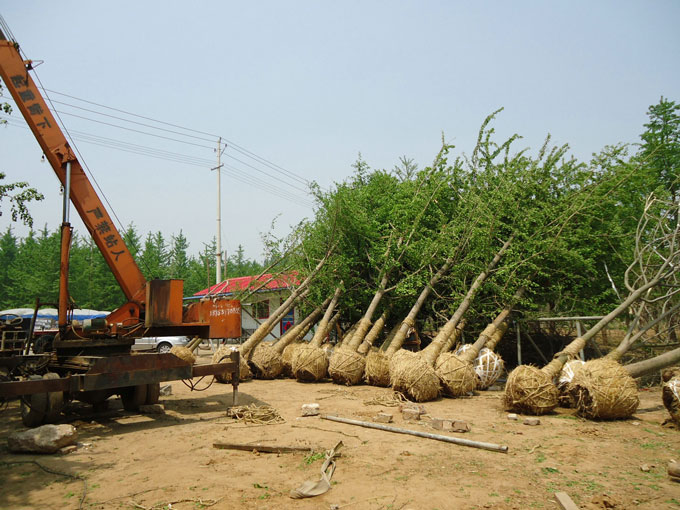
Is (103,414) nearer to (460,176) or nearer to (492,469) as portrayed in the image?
(492,469)

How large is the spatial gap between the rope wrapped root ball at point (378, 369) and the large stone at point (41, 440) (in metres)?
7.04

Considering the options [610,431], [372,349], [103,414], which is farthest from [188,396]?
[610,431]

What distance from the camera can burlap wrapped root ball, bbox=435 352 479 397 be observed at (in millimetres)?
10375

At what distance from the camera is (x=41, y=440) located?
621 cm

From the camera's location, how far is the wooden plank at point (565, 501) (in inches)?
168

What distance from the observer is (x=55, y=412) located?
24.5 feet

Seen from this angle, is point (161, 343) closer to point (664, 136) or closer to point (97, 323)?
point (97, 323)

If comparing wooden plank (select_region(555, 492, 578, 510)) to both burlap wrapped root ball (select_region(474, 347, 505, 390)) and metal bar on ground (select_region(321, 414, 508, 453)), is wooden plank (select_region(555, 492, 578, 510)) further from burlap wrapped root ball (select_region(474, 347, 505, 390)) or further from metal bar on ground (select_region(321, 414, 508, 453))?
burlap wrapped root ball (select_region(474, 347, 505, 390))

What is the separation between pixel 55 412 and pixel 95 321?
5.03ft

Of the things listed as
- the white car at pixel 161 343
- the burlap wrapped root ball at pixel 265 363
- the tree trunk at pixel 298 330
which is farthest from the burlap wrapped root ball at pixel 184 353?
the white car at pixel 161 343

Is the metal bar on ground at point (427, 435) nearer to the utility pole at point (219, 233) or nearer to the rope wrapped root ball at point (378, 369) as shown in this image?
the rope wrapped root ball at point (378, 369)

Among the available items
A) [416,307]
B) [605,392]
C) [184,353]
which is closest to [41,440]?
[184,353]

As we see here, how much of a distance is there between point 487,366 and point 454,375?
1.54m

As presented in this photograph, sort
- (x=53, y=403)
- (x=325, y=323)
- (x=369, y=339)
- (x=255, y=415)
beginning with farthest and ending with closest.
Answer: (x=325, y=323), (x=369, y=339), (x=255, y=415), (x=53, y=403)
